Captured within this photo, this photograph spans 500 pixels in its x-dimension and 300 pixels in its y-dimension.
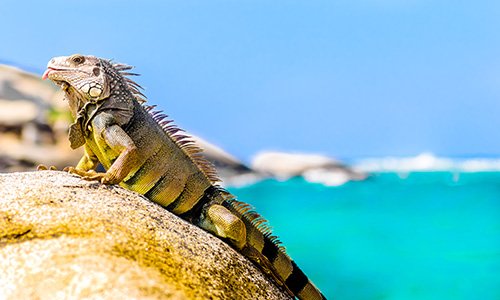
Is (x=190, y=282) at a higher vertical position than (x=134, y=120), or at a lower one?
lower

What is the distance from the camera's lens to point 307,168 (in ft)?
100

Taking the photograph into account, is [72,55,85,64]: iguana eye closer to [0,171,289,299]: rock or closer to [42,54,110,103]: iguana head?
[42,54,110,103]: iguana head

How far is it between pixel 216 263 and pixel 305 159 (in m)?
28.1

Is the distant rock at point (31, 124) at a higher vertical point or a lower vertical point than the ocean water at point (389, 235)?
lower

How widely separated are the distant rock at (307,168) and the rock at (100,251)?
84.9ft

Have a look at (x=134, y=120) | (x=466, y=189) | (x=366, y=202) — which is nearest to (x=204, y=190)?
(x=134, y=120)

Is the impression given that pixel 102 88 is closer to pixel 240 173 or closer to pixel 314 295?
pixel 314 295

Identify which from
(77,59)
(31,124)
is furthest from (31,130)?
(77,59)

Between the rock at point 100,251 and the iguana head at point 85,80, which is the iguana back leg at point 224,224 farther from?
the iguana head at point 85,80

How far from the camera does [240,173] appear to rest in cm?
2467

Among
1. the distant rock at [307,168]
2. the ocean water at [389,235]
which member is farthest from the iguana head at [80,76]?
the distant rock at [307,168]

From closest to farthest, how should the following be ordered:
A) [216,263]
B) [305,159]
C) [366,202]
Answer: [216,263] → [366,202] → [305,159]

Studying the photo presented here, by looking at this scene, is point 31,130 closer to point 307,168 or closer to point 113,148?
point 113,148

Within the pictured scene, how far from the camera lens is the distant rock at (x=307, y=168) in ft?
97.2
